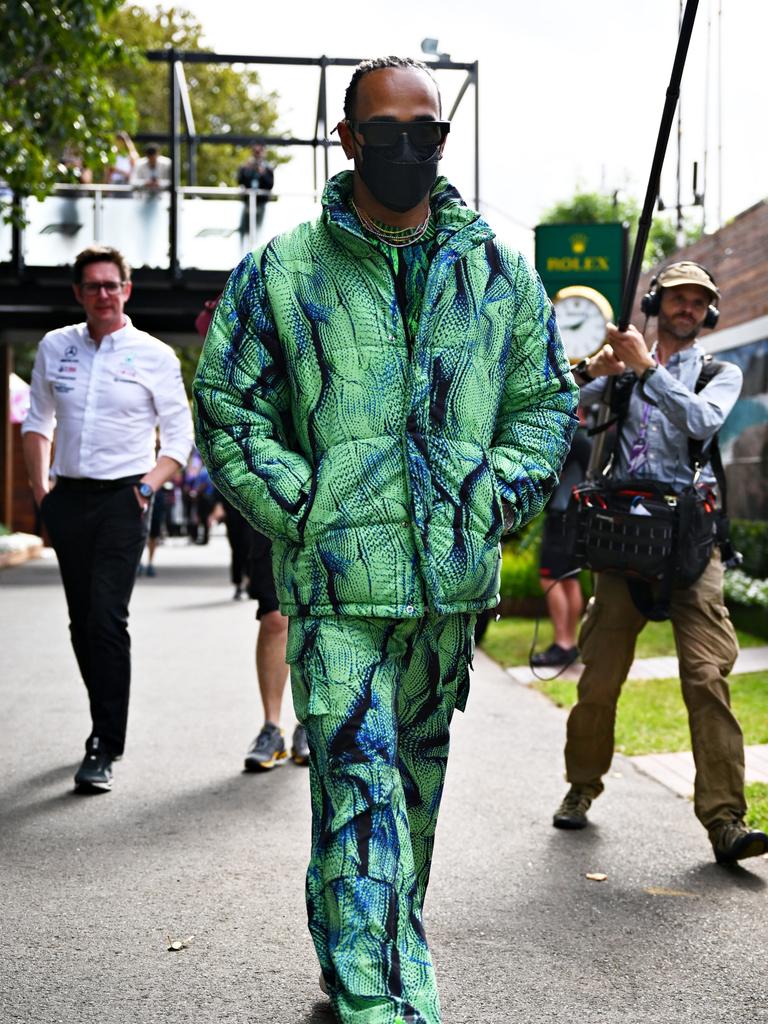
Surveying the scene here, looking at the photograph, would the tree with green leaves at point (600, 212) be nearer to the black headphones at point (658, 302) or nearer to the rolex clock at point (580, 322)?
the rolex clock at point (580, 322)

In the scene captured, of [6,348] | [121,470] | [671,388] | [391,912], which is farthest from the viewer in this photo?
[6,348]

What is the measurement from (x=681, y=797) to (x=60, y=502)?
2884 mm

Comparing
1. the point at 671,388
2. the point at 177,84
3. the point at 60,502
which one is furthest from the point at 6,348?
the point at 671,388

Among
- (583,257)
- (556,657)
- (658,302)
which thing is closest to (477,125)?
(583,257)

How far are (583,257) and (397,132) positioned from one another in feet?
37.5

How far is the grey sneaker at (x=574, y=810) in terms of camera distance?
5543 mm

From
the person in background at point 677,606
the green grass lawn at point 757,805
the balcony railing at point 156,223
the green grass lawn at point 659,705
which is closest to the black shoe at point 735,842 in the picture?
the person in background at point 677,606

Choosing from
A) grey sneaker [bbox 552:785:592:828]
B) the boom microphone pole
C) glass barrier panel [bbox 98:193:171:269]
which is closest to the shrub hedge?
grey sneaker [bbox 552:785:592:828]

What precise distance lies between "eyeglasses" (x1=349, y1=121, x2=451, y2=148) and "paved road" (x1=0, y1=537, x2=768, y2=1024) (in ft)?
6.50

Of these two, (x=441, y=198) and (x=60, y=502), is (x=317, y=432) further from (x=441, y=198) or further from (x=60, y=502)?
(x=60, y=502)

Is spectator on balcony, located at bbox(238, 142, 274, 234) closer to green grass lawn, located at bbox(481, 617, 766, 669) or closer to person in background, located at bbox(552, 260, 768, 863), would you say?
green grass lawn, located at bbox(481, 617, 766, 669)

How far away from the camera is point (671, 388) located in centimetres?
490

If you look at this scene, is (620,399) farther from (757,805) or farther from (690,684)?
(757,805)

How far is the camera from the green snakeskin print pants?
2.76 m
